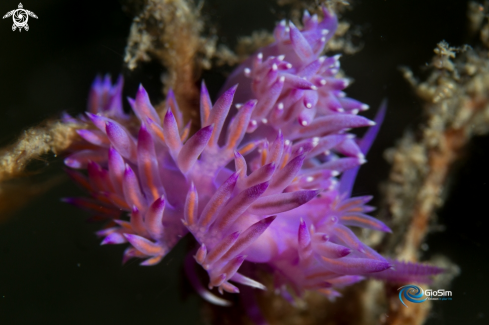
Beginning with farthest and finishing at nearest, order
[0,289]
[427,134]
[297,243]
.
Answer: [427,134]
[0,289]
[297,243]

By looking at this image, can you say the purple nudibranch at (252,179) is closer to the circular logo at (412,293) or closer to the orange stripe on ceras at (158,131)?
the orange stripe on ceras at (158,131)

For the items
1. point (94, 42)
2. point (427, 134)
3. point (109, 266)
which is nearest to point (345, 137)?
point (427, 134)

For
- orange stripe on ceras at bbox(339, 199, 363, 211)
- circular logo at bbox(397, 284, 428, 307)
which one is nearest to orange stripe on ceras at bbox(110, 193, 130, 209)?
orange stripe on ceras at bbox(339, 199, 363, 211)

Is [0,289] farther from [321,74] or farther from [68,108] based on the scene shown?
[321,74]

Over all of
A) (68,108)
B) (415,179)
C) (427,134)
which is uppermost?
(68,108)

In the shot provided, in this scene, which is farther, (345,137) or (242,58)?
(242,58)

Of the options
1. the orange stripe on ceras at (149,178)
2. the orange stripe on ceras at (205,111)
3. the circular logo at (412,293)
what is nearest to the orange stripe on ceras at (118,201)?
the orange stripe on ceras at (149,178)

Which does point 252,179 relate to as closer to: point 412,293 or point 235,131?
point 235,131

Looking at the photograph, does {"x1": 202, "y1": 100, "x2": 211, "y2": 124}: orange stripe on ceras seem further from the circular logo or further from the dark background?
the circular logo
